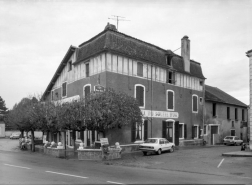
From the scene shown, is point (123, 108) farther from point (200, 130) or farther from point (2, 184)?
point (200, 130)

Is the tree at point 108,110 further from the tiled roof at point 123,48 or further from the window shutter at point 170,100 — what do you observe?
the window shutter at point 170,100

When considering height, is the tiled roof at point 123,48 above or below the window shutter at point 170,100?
above

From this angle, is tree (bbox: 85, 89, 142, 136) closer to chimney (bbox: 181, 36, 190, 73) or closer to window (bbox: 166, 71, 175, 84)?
window (bbox: 166, 71, 175, 84)

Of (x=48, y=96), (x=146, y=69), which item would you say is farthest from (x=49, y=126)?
(x=48, y=96)

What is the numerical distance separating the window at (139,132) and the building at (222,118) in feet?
40.8

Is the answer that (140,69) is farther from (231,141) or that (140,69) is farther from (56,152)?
(231,141)

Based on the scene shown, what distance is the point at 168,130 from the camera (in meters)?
27.9

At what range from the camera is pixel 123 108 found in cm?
1931

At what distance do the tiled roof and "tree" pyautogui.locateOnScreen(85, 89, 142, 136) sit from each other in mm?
4869

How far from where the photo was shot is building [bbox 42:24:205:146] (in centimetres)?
2292

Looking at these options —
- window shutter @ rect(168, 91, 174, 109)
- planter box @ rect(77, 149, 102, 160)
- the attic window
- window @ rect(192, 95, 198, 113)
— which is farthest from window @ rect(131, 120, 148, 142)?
window @ rect(192, 95, 198, 113)

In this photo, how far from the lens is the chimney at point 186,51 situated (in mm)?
30594

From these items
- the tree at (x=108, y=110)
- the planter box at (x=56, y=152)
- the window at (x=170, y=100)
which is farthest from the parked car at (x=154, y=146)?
the planter box at (x=56, y=152)

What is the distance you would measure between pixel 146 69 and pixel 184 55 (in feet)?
23.9
